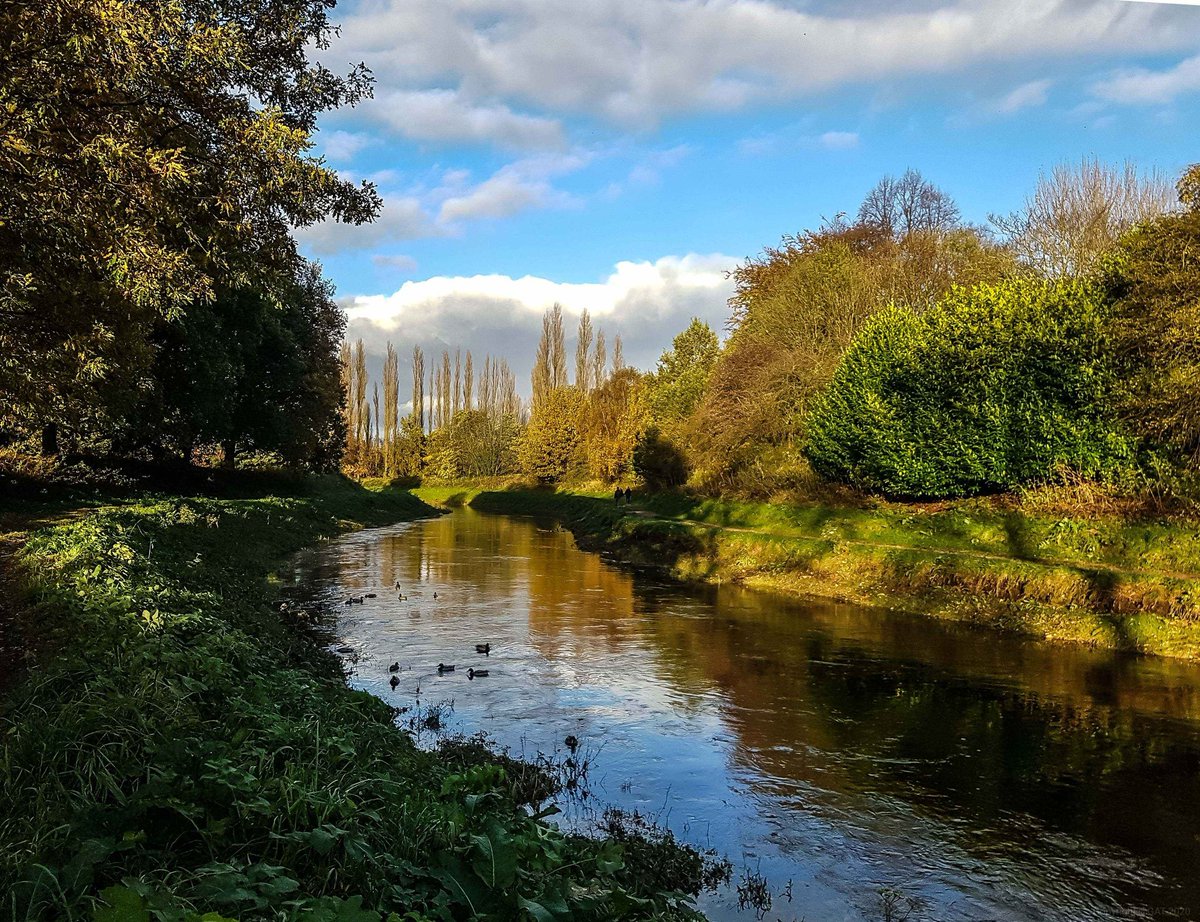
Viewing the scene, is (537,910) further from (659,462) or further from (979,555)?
(659,462)

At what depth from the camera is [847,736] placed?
948 cm

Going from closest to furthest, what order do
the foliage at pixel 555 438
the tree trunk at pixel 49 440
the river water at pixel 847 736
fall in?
the river water at pixel 847 736 < the tree trunk at pixel 49 440 < the foliage at pixel 555 438

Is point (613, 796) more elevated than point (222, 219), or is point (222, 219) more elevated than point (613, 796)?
point (222, 219)

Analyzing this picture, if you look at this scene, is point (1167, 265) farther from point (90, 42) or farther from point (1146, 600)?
point (90, 42)

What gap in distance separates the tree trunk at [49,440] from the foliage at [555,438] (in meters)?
45.6

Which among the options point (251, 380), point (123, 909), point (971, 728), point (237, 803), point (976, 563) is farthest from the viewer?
point (251, 380)

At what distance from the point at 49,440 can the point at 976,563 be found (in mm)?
29953

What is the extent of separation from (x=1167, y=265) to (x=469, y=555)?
879 inches

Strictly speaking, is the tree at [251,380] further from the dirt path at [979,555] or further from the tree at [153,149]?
the dirt path at [979,555]

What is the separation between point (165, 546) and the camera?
51.7 feet

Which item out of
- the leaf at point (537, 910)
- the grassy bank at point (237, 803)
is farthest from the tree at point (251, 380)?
the leaf at point (537, 910)

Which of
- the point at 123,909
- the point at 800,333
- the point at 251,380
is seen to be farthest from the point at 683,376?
the point at 123,909

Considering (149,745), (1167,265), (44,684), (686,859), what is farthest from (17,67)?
(1167,265)

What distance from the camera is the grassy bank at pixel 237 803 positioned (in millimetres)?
3275
